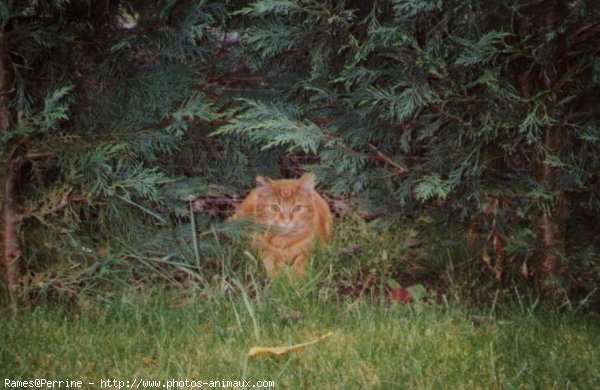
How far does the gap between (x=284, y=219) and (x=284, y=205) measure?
0.29 feet

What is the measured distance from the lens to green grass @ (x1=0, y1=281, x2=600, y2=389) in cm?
266

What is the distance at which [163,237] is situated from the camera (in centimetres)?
387

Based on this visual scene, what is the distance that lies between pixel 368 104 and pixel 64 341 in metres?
1.81

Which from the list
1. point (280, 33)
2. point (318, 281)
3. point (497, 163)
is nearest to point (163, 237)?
point (318, 281)

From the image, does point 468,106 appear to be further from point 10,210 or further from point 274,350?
point 10,210

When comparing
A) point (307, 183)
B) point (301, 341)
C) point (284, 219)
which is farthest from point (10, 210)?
point (307, 183)

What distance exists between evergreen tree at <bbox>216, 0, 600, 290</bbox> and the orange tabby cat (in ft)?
1.59

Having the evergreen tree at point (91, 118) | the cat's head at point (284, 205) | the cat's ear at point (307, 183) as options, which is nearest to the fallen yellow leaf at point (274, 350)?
the evergreen tree at point (91, 118)

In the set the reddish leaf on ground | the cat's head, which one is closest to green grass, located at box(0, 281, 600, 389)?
the reddish leaf on ground

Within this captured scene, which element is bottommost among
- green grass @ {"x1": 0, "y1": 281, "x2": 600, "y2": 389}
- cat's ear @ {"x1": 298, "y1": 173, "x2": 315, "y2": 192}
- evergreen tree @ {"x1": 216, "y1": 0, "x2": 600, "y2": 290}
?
green grass @ {"x1": 0, "y1": 281, "x2": 600, "y2": 389}

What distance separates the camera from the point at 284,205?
14.3 ft

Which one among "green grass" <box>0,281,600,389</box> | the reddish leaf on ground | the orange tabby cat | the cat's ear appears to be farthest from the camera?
the cat's ear

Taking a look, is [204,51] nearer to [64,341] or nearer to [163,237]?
[163,237]

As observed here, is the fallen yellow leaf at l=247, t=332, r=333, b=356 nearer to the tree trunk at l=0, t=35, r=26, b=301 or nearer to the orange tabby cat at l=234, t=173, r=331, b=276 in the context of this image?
the orange tabby cat at l=234, t=173, r=331, b=276
